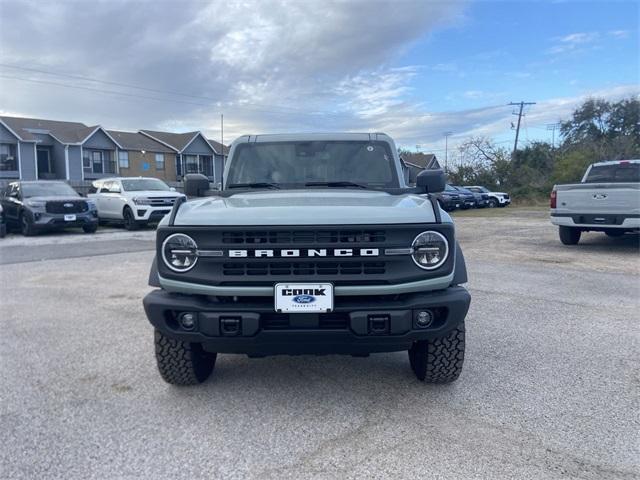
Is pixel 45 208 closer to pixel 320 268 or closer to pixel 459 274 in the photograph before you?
pixel 320 268

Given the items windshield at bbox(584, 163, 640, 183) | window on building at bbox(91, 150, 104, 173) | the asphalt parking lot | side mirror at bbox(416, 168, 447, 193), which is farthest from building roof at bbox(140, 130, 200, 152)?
side mirror at bbox(416, 168, 447, 193)

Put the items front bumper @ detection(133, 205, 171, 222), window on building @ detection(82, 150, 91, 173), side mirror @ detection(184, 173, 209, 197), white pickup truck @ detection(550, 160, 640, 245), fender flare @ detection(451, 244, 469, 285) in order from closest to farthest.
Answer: fender flare @ detection(451, 244, 469, 285) < side mirror @ detection(184, 173, 209, 197) < white pickup truck @ detection(550, 160, 640, 245) < front bumper @ detection(133, 205, 171, 222) < window on building @ detection(82, 150, 91, 173)

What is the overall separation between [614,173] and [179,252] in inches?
450

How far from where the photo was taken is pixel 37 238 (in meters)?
14.8

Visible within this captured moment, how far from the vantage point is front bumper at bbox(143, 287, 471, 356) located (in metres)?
2.93

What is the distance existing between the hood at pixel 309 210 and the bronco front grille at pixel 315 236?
5 centimetres

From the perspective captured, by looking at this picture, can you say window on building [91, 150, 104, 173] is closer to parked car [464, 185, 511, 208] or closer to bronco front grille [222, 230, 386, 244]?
parked car [464, 185, 511, 208]

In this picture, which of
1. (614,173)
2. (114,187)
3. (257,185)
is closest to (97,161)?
(114,187)

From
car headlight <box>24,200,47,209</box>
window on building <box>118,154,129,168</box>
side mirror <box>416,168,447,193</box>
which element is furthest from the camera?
window on building <box>118,154,129,168</box>

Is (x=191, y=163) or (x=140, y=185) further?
(x=191, y=163)

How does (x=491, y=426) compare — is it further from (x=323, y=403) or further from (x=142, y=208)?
(x=142, y=208)

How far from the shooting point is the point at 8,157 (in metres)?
36.0

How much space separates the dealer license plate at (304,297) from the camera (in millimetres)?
2930

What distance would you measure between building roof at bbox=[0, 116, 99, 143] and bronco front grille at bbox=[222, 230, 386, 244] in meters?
39.4
